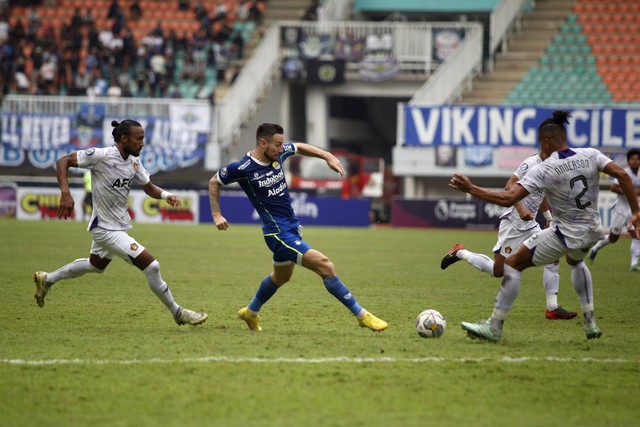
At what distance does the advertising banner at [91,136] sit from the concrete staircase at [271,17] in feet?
11.5

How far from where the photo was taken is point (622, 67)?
36.8 meters

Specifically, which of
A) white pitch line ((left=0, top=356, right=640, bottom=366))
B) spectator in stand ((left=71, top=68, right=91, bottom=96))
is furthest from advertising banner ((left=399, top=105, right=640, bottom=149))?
white pitch line ((left=0, top=356, right=640, bottom=366))

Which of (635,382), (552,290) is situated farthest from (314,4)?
(635,382)

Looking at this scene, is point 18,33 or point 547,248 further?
point 18,33

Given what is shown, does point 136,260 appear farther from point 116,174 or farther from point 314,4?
point 314,4

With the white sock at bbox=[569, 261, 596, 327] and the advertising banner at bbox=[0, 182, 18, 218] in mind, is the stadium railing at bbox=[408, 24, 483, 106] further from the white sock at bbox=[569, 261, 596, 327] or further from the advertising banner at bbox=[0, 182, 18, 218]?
the white sock at bbox=[569, 261, 596, 327]

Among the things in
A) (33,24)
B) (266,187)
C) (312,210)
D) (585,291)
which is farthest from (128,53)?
(585,291)

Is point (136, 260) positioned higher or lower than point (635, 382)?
higher

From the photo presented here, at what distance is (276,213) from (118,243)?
170 cm

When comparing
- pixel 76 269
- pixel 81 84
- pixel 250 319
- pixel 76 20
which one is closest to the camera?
pixel 250 319

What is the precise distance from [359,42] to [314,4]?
3.77 metres

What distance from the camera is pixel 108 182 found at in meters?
10.1

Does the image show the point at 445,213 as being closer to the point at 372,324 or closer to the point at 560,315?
the point at 560,315

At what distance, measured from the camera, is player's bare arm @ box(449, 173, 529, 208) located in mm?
8453
